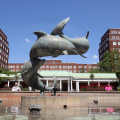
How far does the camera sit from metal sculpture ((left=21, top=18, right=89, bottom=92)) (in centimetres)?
1412

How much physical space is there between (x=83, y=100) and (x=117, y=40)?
7318cm

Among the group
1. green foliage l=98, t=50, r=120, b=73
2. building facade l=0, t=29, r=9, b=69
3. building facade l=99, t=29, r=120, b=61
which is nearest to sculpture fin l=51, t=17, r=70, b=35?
green foliage l=98, t=50, r=120, b=73

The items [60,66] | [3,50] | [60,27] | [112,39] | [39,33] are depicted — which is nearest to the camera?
[60,27]

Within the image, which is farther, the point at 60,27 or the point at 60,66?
the point at 60,66

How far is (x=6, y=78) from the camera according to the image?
4853cm

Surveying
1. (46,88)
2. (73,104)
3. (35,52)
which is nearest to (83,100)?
(73,104)

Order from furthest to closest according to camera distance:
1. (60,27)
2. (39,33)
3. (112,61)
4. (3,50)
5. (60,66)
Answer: (60,66) < (3,50) < (112,61) < (39,33) < (60,27)

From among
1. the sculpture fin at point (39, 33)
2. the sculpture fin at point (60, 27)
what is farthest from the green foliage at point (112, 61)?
the sculpture fin at point (39, 33)

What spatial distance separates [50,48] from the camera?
1406 centimetres

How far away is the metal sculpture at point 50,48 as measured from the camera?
1412cm

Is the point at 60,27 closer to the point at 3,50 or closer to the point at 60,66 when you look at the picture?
the point at 3,50

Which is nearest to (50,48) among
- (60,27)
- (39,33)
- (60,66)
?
(39,33)

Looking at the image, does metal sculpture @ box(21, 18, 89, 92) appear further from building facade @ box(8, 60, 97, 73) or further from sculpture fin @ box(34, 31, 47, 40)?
building facade @ box(8, 60, 97, 73)

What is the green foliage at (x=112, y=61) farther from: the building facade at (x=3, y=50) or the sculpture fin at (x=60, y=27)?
the sculpture fin at (x=60, y=27)
